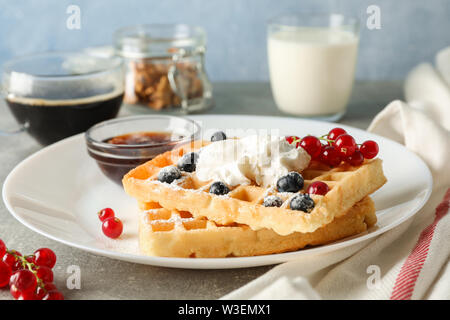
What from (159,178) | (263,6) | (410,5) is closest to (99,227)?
(159,178)

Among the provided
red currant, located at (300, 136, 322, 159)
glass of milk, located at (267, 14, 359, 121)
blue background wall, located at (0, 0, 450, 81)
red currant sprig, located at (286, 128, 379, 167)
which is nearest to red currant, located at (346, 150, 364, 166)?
red currant sprig, located at (286, 128, 379, 167)

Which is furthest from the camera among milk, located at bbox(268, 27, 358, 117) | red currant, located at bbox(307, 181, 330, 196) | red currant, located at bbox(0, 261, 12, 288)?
milk, located at bbox(268, 27, 358, 117)

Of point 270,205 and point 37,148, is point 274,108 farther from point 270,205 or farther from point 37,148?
point 270,205

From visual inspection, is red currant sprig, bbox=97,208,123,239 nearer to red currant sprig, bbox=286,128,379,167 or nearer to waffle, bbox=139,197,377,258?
waffle, bbox=139,197,377,258

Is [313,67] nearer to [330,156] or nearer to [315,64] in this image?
→ [315,64]

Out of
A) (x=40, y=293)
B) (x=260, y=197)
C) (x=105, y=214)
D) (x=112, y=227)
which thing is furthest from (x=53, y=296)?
(x=260, y=197)

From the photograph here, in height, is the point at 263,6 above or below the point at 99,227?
above

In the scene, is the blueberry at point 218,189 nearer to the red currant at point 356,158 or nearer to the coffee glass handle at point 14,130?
the red currant at point 356,158
